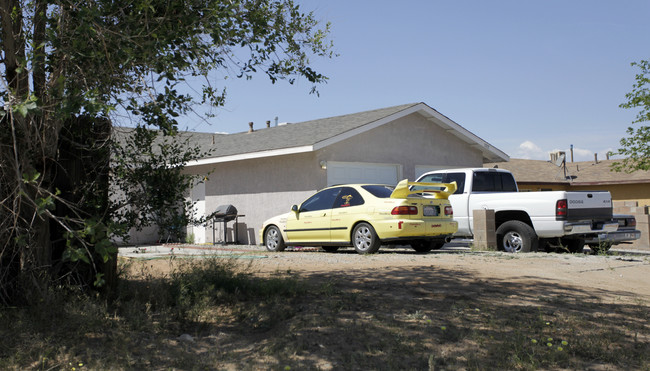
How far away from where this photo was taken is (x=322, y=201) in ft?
44.8

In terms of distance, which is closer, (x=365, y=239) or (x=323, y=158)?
(x=365, y=239)

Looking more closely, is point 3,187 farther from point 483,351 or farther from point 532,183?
point 532,183

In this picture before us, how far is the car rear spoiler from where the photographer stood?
12113 millimetres

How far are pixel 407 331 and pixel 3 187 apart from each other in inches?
168

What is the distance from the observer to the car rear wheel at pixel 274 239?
1435cm

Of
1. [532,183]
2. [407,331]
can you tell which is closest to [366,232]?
[407,331]

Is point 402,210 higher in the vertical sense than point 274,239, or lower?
higher

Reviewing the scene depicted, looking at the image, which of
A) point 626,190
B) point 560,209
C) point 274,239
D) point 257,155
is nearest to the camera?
point 560,209

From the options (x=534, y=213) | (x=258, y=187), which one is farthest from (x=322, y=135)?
(x=534, y=213)

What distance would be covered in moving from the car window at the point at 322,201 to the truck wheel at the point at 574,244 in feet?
17.1

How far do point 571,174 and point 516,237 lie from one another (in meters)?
22.7

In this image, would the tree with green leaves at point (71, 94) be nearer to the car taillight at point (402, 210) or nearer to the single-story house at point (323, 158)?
the car taillight at point (402, 210)

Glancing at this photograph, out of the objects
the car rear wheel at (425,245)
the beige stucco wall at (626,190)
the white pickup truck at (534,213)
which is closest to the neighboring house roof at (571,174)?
the beige stucco wall at (626,190)

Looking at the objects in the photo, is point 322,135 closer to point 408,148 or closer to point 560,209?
point 408,148
